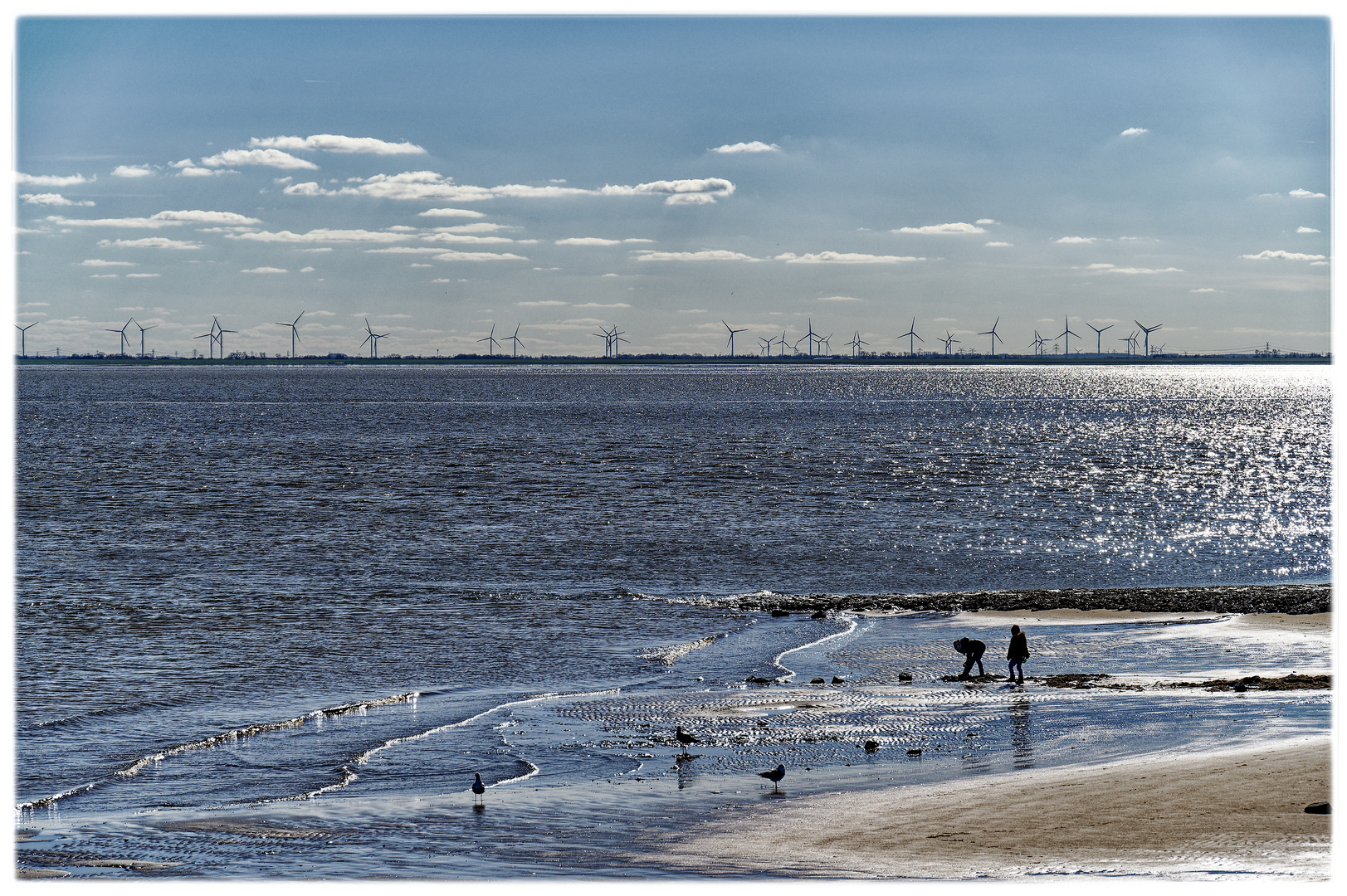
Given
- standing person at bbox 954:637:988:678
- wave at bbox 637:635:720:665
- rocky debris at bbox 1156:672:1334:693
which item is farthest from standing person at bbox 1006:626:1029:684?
wave at bbox 637:635:720:665

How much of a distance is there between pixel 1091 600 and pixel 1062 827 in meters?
27.7

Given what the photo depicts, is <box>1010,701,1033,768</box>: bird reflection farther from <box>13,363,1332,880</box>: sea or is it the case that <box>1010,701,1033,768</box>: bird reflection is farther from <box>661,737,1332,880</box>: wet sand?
<box>661,737,1332,880</box>: wet sand

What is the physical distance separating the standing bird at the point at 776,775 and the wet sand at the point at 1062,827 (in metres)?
0.75

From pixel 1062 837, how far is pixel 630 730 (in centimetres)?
1090

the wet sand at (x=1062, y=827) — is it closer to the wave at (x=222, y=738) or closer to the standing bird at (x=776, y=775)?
the standing bird at (x=776, y=775)

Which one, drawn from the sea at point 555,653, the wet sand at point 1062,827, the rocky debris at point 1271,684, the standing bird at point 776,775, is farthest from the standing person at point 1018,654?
the standing bird at point 776,775

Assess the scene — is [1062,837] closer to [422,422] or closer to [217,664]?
[217,664]

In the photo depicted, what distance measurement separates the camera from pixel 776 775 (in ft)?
66.4

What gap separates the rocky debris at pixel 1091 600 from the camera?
134 feet

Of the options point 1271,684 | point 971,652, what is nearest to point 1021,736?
point 971,652

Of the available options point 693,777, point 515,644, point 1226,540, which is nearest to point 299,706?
point 515,644

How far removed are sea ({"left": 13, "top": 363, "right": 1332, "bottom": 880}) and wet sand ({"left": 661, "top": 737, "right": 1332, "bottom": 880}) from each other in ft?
3.65

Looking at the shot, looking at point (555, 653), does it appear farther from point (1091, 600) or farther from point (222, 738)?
point (1091, 600)

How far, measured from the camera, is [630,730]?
25250 millimetres
